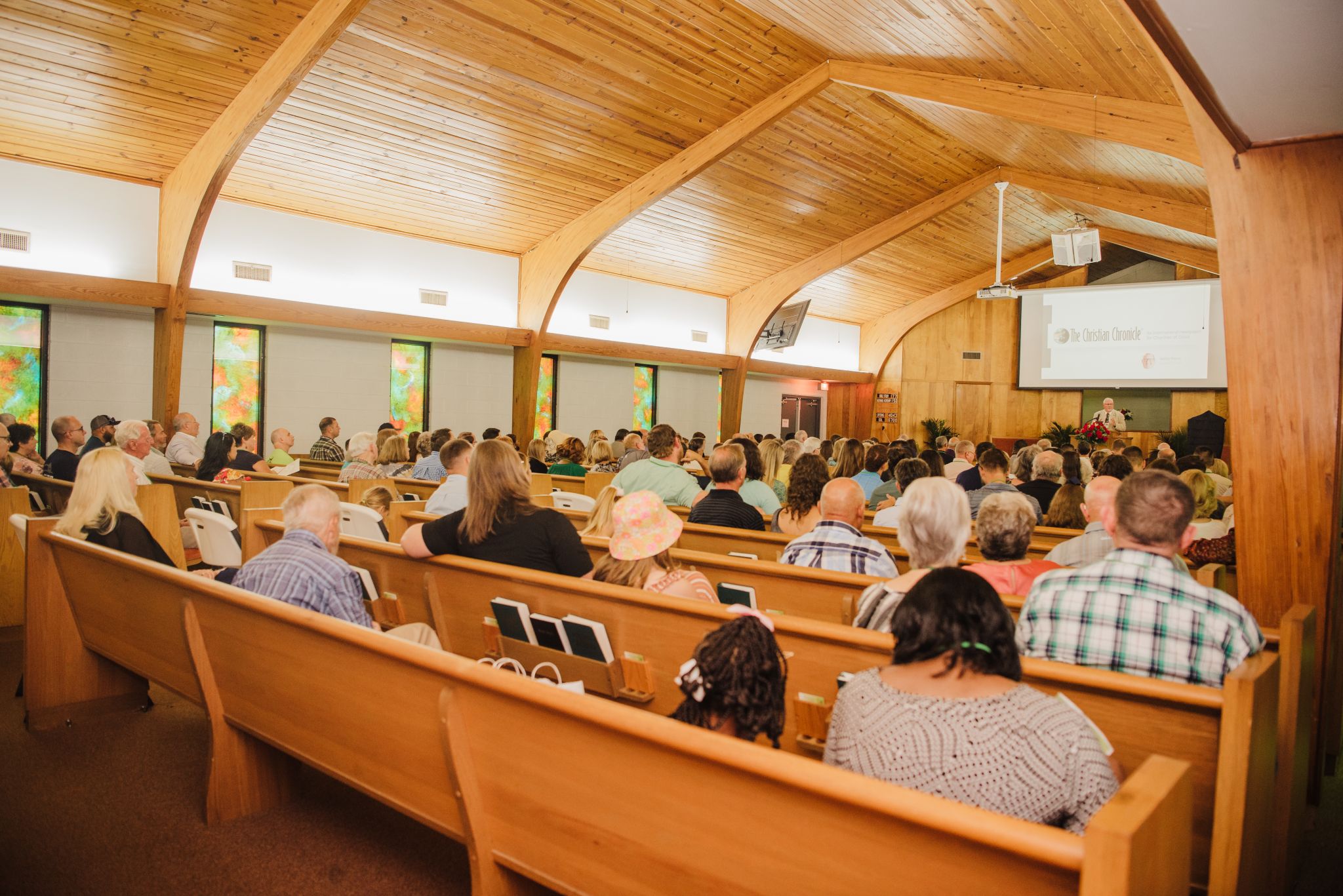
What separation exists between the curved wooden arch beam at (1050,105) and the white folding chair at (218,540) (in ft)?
21.2

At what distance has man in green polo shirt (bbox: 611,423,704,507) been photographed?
16.9ft

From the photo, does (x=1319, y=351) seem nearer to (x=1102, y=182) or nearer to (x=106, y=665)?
(x=106, y=665)

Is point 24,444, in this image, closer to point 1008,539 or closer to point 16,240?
point 16,240

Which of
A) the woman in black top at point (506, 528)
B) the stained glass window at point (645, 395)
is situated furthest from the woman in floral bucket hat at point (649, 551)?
the stained glass window at point (645, 395)

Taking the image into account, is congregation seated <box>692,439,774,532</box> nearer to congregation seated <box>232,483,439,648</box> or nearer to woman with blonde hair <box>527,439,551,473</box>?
congregation seated <box>232,483,439,648</box>

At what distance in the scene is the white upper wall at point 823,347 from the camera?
16078 mm

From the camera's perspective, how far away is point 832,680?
2176 millimetres

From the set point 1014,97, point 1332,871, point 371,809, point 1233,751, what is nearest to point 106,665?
point 371,809

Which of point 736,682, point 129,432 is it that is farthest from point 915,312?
point 736,682

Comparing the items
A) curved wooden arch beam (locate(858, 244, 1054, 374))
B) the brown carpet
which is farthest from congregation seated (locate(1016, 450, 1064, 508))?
curved wooden arch beam (locate(858, 244, 1054, 374))

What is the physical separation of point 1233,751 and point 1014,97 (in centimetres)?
709

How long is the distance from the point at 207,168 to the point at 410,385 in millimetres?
3852

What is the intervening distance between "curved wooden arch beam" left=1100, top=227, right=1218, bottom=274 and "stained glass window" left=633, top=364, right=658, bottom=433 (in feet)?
23.6

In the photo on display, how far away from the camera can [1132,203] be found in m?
10.3
